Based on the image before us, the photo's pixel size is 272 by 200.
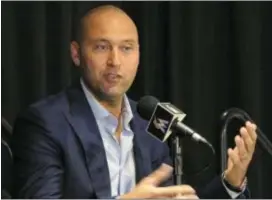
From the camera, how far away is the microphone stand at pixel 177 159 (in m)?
1.10

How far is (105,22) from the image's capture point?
1.21 m

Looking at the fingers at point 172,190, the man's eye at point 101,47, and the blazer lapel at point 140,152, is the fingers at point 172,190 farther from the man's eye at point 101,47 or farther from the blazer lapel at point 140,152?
the man's eye at point 101,47

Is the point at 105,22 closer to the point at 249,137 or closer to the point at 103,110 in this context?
the point at 103,110

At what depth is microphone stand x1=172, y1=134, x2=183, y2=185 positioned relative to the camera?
1.10m

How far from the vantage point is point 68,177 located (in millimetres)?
1174

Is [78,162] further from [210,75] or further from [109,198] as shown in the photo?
[210,75]

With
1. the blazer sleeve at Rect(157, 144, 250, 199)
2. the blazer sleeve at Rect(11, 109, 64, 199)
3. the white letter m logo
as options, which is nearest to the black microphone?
the white letter m logo

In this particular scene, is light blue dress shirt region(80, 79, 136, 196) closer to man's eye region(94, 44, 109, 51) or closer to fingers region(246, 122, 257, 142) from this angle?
man's eye region(94, 44, 109, 51)

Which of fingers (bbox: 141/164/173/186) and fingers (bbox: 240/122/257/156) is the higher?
fingers (bbox: 240/122/257/156)

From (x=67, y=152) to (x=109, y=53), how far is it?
9.1 inches

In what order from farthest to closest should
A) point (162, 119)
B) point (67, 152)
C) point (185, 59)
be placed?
point (185, 59) → point (67, 152) → point (162, 119)

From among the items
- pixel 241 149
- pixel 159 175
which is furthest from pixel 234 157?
pixel 159 175

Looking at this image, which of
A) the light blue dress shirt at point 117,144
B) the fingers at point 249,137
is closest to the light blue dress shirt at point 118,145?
the light blue dress shirt at point 117,144

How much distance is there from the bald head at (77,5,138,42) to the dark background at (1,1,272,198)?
0.02 metres
